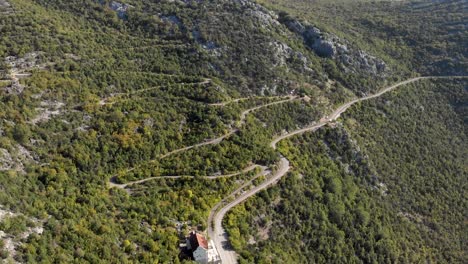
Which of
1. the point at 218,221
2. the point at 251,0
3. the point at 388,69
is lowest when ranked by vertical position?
the point at 218,221

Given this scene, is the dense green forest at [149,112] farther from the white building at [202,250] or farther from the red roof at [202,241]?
the red roof at [202,241]

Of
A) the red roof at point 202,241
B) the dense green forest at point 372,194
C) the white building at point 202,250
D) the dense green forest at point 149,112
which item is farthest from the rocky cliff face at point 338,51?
the red roof at point 202,241

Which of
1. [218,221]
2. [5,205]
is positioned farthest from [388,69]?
[5,205]

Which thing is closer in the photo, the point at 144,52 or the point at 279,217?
the point at 279,217

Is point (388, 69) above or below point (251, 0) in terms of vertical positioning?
below

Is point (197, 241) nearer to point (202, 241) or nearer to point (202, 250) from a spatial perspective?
point (202, 241)

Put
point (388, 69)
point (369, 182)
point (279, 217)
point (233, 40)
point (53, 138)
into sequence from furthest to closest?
point (388, 69) < point (233, 40) < point (369, 182) < point (279, 217) < point (53, 138)

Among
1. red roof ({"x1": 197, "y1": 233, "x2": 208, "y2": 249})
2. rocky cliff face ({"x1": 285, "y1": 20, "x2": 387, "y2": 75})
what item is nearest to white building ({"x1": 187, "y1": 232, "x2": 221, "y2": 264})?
red roof ({"x1": 197, "y1": 233, "x2": 208, "y2": 249})

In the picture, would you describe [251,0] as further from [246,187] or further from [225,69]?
[246,187]
